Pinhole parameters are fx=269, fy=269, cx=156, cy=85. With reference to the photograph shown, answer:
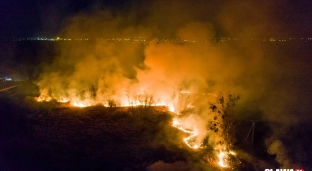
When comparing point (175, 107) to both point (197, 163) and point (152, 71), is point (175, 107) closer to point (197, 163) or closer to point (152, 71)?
point (152, 71)

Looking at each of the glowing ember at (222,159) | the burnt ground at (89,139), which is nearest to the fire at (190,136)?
the burnt ground at (89,139)

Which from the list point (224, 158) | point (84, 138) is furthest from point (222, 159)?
point (84, 138)

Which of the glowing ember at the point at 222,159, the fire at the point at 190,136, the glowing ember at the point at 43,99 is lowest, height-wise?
the glowing ember at the point at 222,159

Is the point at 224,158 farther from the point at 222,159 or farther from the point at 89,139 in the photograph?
the point at 89,139

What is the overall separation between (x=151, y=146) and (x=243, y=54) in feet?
31.2

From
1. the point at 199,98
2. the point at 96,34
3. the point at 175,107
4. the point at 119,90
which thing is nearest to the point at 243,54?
the point at 199,98

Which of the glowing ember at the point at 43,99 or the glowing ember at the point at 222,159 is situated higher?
the glowing ember at the point at 43,99

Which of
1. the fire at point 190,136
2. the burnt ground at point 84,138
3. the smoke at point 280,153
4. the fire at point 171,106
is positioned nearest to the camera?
the burnt ground at point 84,138

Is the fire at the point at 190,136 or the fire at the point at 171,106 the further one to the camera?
the fire at the point at 190,136

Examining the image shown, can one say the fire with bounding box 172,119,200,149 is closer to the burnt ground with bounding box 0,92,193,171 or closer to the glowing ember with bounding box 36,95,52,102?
the burnt ground with bounding box 0,92,193,171

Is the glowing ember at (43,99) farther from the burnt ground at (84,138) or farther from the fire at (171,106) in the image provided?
the burnt ground at (84,138)

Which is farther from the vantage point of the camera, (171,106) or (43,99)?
(43,99)

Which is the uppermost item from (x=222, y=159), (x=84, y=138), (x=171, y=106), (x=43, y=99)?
(x=43, y=99)

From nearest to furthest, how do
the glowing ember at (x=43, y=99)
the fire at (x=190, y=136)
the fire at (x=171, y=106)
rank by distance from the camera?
the fire at (x=171, y=106), the fire at (x=190, y=136), the glowing ember at (x=43, y=99)
